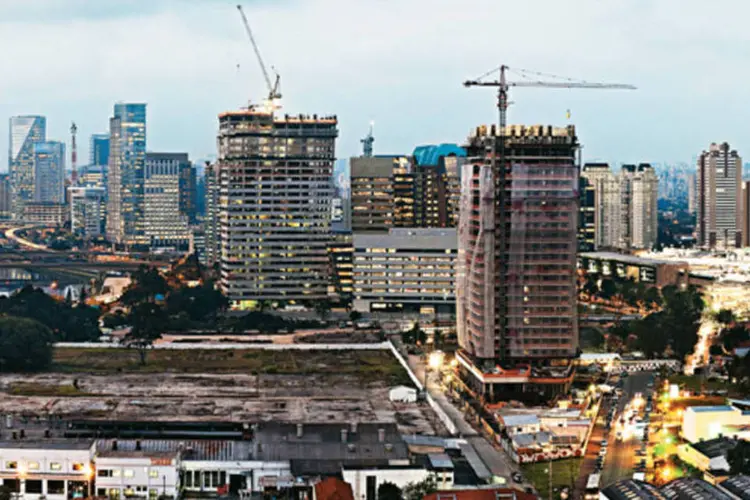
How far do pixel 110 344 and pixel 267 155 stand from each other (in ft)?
69.2

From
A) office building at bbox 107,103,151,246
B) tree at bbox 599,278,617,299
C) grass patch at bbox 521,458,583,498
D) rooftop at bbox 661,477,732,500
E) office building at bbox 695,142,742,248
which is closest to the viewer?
rooftop at bbox 661,477,732,500

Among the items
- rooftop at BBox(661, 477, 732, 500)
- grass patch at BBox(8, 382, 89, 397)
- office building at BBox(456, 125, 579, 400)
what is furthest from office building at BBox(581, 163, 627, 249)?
rooftop at BBox(661, 477, 732, 500)

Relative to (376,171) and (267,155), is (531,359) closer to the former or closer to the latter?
(267,155)

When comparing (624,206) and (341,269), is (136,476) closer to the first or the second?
(341,269)

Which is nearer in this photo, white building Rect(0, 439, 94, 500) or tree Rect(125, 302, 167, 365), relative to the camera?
white building Rect(0, 439, 94, 500)

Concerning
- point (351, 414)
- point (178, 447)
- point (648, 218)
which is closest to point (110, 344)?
point (351, 414)

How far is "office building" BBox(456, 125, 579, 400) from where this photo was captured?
51281 millimetres

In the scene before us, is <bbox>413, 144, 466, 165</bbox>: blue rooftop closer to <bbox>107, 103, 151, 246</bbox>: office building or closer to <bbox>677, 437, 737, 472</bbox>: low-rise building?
<bbox>107, 103, 151, 246</bbox>: office building

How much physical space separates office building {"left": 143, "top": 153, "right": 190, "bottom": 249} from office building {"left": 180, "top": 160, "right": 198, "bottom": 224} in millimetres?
4592

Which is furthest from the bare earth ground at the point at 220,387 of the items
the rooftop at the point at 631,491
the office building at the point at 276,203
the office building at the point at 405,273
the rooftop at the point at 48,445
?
the office building at the point at 276,203

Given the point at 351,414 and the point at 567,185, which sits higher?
the point at 567,185

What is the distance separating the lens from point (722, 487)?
106 ft

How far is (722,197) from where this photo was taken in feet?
414

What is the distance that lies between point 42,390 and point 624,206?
9056 centimetres
